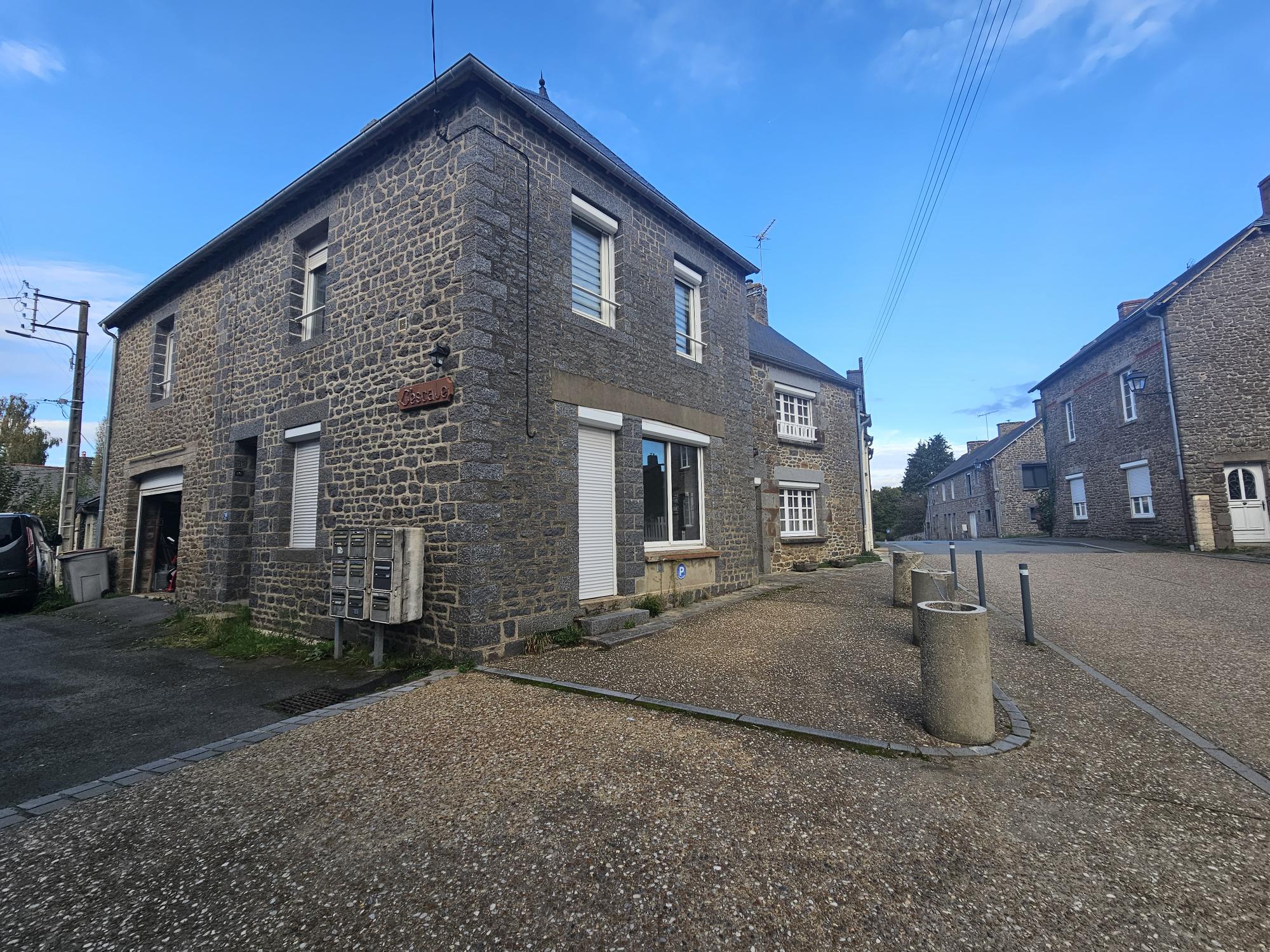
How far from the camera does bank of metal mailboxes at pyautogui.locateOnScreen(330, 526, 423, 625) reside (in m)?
5.62

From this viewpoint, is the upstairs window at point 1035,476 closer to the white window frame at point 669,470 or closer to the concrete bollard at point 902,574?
the concrete bollard at point 902,574

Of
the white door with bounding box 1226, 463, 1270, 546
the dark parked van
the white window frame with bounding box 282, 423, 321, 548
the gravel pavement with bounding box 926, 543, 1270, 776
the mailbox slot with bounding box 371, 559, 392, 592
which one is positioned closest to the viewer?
the gravel pavement with bounding box 926, 543, 1270, 776

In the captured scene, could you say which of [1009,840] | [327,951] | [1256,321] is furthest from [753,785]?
[1256,321]

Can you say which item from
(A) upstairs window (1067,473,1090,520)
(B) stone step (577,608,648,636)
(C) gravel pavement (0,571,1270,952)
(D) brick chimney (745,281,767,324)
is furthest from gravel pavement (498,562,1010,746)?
(A) upstairs window (1067,473,1090,520)

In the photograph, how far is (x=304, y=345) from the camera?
7.82 metres

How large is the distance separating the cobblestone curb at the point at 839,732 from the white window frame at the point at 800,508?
9234mm

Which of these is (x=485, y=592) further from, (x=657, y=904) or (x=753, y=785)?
(x=657, y=904)

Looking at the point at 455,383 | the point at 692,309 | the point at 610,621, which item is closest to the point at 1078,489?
the point at 692,309

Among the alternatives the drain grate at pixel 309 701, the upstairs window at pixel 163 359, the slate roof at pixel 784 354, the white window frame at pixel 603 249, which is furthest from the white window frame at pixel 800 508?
the upstairs window at pixel 163 359

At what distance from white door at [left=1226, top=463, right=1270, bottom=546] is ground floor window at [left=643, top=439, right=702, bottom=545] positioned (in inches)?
611

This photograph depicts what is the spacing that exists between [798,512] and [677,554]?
6.94 m

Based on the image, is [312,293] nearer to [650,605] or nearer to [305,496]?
[305,496]

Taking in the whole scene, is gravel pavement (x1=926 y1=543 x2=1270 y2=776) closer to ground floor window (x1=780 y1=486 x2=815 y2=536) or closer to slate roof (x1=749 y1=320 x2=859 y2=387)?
ground floor window (x1=780 y1=486 x2=815 y2=536)

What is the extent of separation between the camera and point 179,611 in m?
9.19
